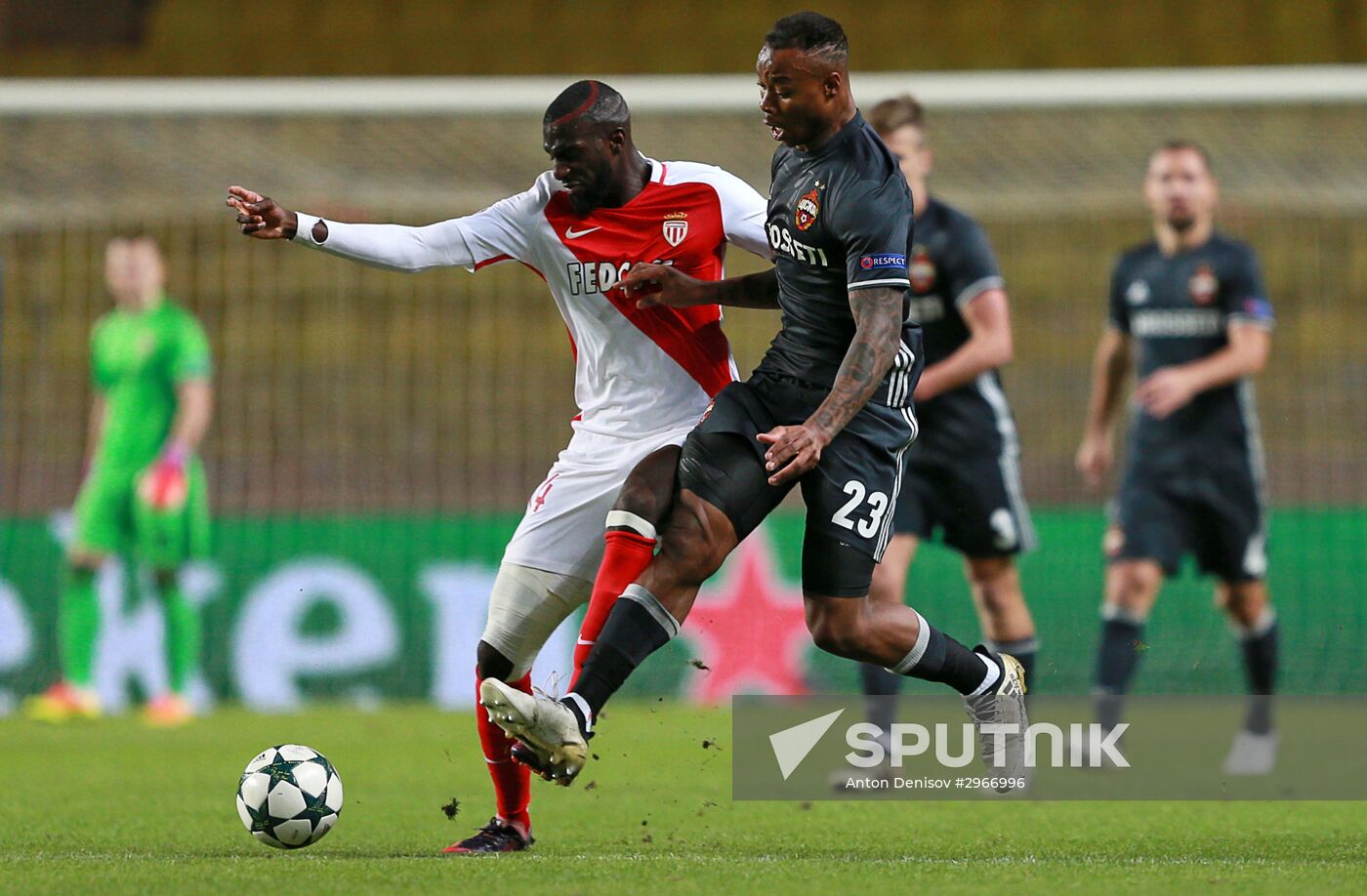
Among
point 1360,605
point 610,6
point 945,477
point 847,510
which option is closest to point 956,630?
point 1360,605

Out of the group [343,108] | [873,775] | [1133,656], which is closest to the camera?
[873,775]

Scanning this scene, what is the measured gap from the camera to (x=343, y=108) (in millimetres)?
10586

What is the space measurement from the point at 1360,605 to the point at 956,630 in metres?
2.30

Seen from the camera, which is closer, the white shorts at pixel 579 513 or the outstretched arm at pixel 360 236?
the outstretched arm at pixel 360 236

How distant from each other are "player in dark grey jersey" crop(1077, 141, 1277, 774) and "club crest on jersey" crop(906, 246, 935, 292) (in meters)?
Answer: 1.37

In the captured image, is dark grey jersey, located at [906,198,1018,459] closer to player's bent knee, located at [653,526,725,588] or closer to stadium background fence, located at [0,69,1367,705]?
player's bent knee, located at [653,526,725,588]

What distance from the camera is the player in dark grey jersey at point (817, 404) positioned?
486 cm

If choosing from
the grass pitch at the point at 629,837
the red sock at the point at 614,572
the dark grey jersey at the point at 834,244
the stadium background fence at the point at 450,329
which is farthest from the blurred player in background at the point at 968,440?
the stadium background fence at the point at 450,329

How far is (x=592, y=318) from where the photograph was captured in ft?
17.9

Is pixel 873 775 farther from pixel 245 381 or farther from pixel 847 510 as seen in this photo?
pixel 245 381

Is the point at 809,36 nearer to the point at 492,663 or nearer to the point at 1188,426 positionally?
the point at 492,663

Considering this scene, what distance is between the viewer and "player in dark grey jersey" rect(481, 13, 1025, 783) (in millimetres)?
4855

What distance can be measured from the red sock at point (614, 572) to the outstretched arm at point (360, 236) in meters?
0.97

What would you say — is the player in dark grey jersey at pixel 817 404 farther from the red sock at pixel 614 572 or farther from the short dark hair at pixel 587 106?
the short dark hair at pixel 587 106
